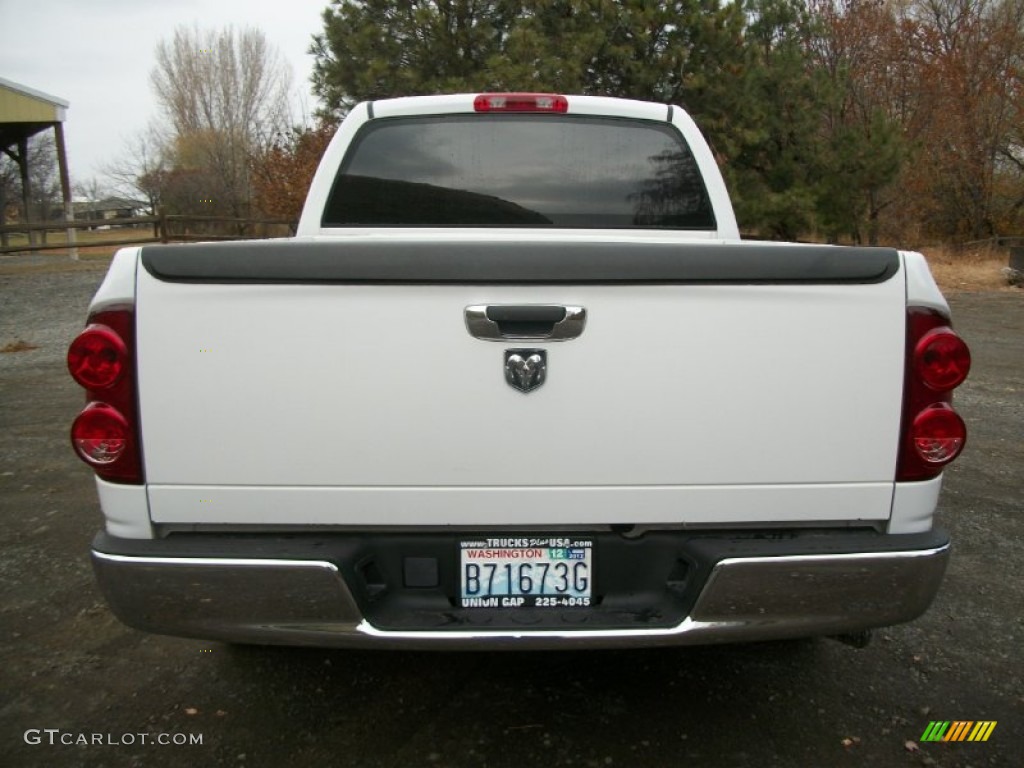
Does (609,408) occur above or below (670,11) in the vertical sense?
below

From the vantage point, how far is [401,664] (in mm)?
2924

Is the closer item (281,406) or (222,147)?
(281,406)

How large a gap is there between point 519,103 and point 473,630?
2.44 meters

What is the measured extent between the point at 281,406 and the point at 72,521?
3.02 meters

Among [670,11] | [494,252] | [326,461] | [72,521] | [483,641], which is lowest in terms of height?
[72,521]

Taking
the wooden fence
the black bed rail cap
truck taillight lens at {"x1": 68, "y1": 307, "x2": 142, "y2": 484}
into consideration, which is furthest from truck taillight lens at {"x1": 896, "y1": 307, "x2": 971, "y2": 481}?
the wooden fence

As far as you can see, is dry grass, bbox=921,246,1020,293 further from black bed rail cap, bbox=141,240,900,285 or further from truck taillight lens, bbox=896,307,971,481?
black bed rail cap, bbox=141,240,900,285

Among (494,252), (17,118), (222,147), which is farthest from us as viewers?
(222,147)

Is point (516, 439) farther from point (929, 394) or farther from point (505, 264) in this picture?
point (929, 394)

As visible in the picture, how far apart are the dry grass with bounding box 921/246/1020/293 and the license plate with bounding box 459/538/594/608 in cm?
1802

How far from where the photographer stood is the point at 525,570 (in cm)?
215

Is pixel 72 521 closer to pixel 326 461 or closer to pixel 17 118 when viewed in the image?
pixel 326 461

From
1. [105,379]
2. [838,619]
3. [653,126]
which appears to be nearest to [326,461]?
[105,379]

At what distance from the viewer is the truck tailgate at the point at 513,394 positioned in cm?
201
